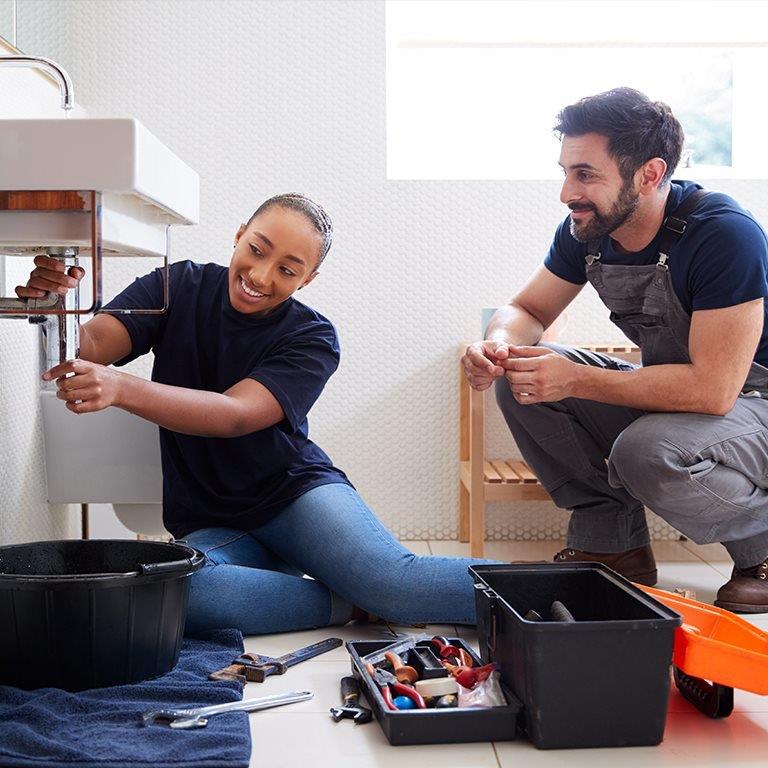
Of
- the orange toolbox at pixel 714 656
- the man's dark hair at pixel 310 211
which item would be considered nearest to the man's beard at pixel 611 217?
the man's dark hair at pixel 310 211

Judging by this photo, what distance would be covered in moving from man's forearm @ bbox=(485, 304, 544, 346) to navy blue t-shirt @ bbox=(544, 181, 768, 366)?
294mm

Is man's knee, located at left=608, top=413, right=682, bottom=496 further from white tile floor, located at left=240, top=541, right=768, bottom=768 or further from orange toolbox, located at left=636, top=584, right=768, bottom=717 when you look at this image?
white tile floor, located at left=240, top=541, right=768, bottom=768

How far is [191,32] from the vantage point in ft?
9.91

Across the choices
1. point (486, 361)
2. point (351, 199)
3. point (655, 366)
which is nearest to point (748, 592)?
point (655, 366)

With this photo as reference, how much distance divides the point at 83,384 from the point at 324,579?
0.68 m

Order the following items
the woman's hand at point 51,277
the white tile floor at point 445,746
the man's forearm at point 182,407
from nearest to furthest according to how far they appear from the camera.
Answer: the white tile floor at point 445,746 → the woman's hand at point 51,277 → the man's forearm at point 182,407

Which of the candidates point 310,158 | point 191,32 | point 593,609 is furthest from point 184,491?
point 191,32

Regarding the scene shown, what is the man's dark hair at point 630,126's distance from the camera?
2248mm

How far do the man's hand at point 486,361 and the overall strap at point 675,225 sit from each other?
0.41 meters

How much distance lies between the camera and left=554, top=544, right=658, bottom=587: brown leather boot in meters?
2.45

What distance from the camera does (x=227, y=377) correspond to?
2.12 metres

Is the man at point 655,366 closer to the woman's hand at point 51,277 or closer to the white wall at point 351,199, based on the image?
the white wall at point 351,199

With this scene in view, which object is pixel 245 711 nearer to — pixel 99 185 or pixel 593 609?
pixel 593 609

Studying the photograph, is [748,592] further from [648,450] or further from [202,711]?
[202,711]
